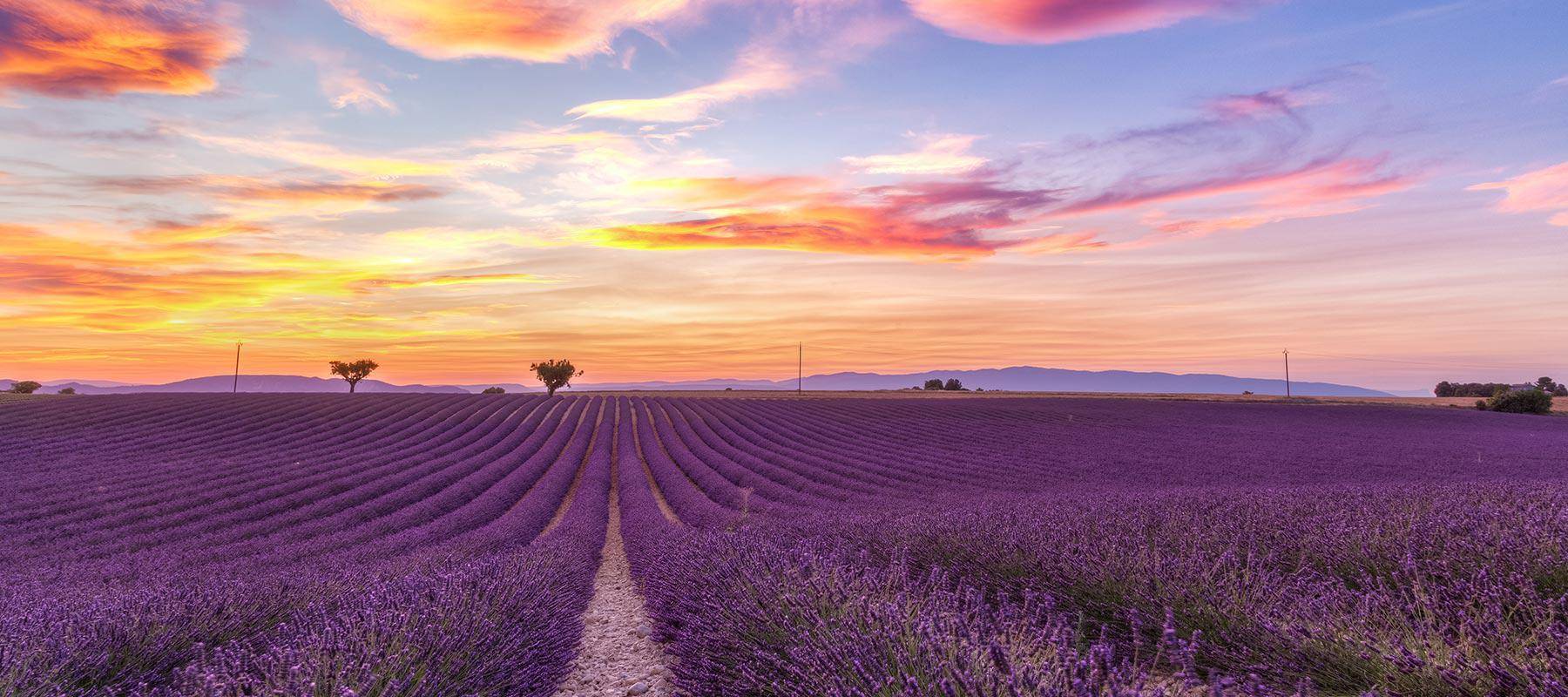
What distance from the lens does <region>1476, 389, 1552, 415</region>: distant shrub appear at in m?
31.9

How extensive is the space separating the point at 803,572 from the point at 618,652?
66.8 inches

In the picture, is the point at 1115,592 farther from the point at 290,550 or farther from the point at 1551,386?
the point at 1551,386

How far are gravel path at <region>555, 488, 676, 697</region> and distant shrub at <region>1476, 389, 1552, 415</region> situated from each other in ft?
138

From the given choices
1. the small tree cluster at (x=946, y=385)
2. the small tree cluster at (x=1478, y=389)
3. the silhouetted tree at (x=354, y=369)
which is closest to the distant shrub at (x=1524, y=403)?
the small tree cluster at (x=1478, y=389)

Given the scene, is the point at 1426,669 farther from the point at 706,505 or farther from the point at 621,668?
the point at 706,505

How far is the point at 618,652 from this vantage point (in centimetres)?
496

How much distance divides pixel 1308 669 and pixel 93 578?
9.35 metres

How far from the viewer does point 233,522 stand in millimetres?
10086

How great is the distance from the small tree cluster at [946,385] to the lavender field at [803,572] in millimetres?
41686

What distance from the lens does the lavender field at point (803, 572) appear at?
2580mm

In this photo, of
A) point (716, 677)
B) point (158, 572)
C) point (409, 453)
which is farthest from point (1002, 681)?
point (409, 453)

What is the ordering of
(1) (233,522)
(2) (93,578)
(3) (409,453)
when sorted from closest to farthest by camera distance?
(2) (93,578) → (1) (233,522) → (3) (409,453)

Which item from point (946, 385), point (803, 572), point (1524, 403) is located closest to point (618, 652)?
point (803, 572)

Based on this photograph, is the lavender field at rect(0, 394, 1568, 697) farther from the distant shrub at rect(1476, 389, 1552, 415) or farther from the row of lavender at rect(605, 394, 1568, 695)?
the distant shrub at rect(1476, 389, 1552, 415)
